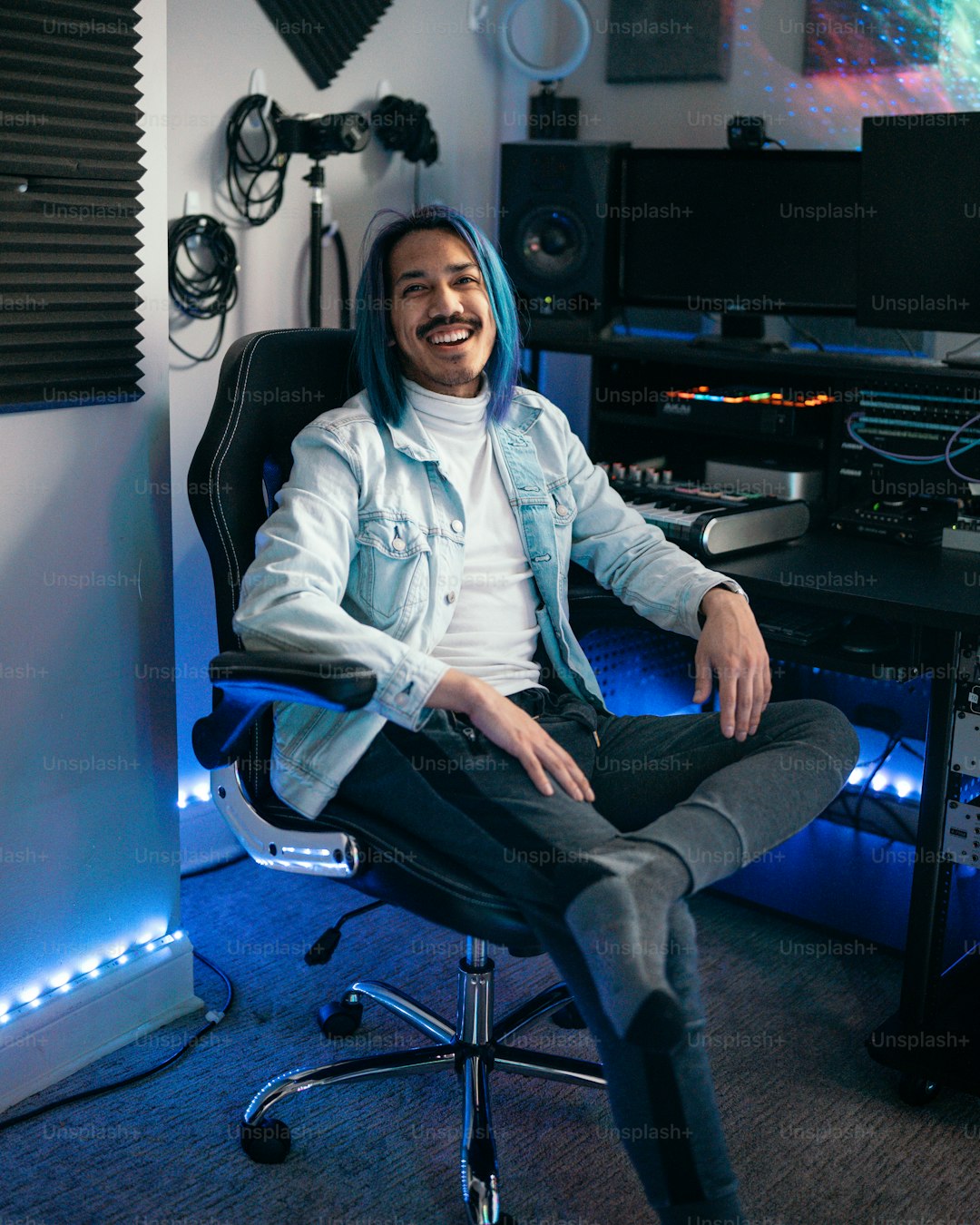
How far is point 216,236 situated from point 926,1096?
6.42 ft

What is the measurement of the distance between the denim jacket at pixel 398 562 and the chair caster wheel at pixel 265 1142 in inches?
19.8

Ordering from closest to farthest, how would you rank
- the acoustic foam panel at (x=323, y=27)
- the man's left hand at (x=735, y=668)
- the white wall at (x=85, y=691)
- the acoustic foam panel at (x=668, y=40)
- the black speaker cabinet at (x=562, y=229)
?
1. the man's left hand at (x=735, y=668)
2. the white wall at (x=85, y=691)
3. the acoustic foam panel at (x=323, y=27)
4. the black speaker cabinet at (x=562, y=229)
5. the acoustic foam panel at (x=668, y=40)

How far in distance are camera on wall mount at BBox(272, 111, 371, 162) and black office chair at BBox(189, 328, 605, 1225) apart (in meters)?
0.74

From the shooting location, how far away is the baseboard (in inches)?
72.9

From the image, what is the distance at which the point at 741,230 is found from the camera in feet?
8.43

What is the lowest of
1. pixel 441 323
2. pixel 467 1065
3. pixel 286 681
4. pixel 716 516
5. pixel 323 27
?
pixel 467 1065

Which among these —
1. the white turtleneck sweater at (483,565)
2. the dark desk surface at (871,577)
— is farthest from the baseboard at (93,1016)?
the dark desk surface at (871,577)

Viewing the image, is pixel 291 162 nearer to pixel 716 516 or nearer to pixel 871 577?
pixel 716 516

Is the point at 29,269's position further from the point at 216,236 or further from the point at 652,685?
the point at 652,685

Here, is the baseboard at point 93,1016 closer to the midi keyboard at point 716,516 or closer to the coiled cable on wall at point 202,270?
the midi keyboard at point 716,516

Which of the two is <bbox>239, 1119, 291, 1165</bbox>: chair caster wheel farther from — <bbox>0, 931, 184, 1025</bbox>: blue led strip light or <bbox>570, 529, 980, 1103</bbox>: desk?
<bbox>570, 529, 980, 1103</bbox>: desk

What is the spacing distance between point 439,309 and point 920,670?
0.87m

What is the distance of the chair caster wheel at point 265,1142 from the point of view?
1.73 m

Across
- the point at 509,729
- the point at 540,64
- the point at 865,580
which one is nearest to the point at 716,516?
the point at 865,580
